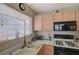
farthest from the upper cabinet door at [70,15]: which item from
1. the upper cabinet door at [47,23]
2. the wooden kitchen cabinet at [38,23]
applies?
the wooden kitchen cabinet at [38,23]

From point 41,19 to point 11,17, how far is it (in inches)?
63.2

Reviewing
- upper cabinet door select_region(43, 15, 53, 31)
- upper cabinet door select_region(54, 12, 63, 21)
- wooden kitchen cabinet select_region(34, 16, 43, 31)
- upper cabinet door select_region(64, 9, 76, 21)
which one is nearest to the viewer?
upper cabinet door select_region(64, 9, 76, 21)

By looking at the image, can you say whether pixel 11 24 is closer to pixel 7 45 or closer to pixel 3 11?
pixel 3 11

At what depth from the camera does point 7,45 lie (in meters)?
1.82

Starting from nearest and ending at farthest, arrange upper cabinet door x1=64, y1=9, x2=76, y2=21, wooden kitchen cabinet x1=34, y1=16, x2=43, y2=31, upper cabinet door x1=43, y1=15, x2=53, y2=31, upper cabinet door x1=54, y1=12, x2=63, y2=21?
upper cabinet door x1=64, y1=9, x2=76, y2=21 → upper cabinet door x1=54, y1=12, x2=63, y2=21 → upper cabinet door x1=43, y1=15, x2=53, y2=31 → wooden kitchen cabinet x1=34, y1=16, x2=43, y2=31

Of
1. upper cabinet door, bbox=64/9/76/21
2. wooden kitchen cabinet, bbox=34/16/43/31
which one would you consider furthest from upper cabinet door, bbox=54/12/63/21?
Answer: wooden kitchen cabinet, bbox=34/16/43/31

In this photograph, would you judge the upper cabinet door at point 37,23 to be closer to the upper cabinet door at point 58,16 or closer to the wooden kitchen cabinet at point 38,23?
the wooden kitchen cabinet at point 38,23

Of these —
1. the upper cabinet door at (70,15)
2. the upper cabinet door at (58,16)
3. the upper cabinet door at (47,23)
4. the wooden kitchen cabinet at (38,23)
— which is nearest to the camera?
the upper cabinet door at (70,15)

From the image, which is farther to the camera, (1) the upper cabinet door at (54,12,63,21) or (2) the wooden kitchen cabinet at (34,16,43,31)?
(2) the wooden kitchen cabinet at (34,16,43,31)

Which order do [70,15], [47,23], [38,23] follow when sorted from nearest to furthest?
[70,15] < [47,23] < [38,23]

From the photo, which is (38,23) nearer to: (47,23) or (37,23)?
(37,23)

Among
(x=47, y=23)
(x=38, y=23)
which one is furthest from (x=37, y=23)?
(x=47, y=23)

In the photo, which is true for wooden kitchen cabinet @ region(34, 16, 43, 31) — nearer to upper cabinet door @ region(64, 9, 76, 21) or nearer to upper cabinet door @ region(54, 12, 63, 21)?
upper cabinet door @ region(54, 12, 63, 21)
